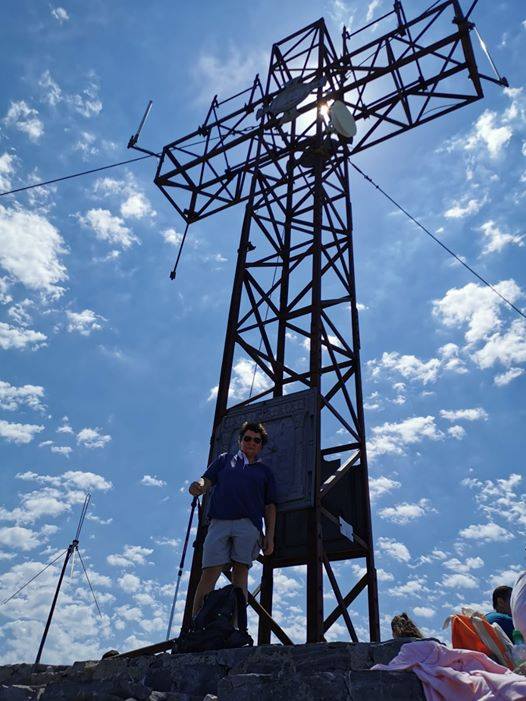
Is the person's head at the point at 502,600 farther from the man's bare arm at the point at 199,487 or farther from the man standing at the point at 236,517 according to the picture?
the man's bare arm at the point at 199,487

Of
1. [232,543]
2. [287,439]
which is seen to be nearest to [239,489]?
[232,543]

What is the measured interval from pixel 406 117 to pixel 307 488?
673 cm

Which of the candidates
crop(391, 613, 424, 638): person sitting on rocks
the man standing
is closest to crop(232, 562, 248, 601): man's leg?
the man standing

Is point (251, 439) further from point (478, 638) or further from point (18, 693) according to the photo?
point (478, 638)

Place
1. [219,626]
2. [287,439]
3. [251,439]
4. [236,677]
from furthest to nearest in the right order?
1. [287,439]
2. [251,439]
3. [219,626]
4. [236,677]

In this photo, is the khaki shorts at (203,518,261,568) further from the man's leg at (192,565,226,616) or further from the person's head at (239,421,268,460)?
the person's head at (239,421,268,460)

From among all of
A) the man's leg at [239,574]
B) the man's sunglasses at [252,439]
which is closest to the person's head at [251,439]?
the man's sunglasses at [252,439]

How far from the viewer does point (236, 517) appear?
4887mm

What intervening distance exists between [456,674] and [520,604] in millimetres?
580

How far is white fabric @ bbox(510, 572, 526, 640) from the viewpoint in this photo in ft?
9.52

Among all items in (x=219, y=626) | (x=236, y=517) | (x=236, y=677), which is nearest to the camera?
(x=236, y=677)

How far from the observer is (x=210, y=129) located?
1109 centimetres

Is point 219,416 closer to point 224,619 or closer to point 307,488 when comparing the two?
point 307,488

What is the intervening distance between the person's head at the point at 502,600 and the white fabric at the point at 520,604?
147 cm
